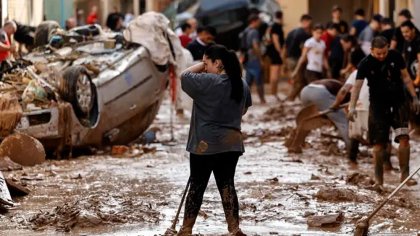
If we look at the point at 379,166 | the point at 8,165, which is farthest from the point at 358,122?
the point at 8,165

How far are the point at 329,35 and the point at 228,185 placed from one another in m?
16.3

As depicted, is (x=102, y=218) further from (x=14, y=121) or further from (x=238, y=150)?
(x=14, y=121)

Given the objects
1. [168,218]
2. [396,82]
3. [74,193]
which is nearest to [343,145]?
[396,82]

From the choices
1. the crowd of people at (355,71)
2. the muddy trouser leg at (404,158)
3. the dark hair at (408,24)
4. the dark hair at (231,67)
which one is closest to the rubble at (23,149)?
the crowd of people at (355,71)

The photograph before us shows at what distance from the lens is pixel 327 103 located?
611 inches

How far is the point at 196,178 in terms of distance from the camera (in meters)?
9.09

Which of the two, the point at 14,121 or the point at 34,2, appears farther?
the point at 34,2

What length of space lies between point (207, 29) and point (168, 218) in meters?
8.42

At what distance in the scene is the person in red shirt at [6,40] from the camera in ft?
56.4

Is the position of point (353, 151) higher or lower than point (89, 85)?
lower

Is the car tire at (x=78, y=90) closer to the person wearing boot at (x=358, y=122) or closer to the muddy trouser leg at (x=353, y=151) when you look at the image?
the person wearing boot at (x=358, y=122)

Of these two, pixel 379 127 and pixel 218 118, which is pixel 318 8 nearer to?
pixel 379 127

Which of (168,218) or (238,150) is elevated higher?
(238,150)

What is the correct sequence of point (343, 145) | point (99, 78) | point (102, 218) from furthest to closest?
point (343, 145)
point (99, 78)
point (102, 218)
